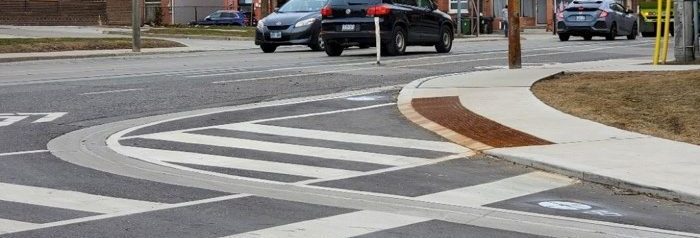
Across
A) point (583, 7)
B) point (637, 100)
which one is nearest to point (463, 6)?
point (583, 7)

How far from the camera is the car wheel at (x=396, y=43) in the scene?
2723 cm

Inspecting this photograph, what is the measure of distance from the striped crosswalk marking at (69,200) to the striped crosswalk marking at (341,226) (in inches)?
47.6

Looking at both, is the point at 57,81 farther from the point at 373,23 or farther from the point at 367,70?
the point at 373,23

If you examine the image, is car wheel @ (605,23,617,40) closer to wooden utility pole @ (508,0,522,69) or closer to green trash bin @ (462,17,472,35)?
green trash bin @ (462,17,472,35)

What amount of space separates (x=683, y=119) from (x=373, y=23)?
559 inches

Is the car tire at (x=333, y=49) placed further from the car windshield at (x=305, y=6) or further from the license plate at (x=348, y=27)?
the car windshield at (x=305, y=6)

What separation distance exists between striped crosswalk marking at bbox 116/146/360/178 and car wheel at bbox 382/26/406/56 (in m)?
16.0

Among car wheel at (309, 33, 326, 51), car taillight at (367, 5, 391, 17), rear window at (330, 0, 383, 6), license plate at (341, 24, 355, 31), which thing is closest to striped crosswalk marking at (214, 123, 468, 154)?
car taillight at (367, 5, 391, 17)

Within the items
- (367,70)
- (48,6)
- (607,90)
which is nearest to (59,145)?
(607,90)

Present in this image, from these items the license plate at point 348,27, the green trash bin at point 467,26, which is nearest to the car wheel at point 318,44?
the license plate at point 348,27

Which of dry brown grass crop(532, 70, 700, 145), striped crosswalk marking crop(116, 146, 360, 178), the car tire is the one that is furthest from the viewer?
the car tire

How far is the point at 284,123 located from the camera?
13.8 meters

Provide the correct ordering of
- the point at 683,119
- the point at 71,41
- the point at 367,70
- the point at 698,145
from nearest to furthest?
1. the point at 698,145
2. the point at 683,119
3. the point at 367,70
4. the point at 71,41

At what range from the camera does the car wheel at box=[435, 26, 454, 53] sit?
2929cm
